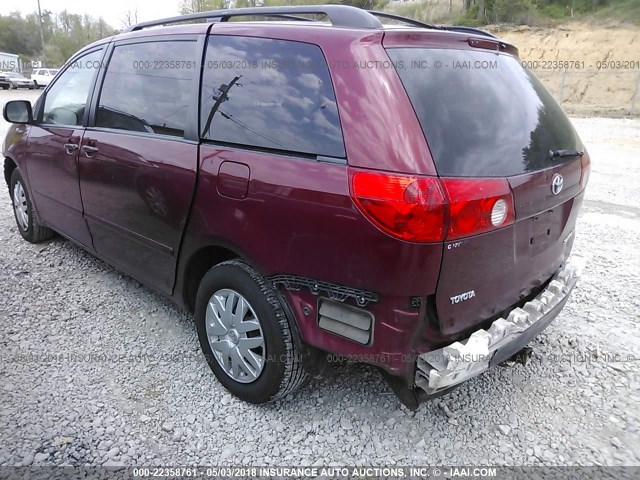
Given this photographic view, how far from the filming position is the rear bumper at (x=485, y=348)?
1975mm

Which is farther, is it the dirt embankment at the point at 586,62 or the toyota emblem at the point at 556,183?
the dirt embankment at the point at 586,62

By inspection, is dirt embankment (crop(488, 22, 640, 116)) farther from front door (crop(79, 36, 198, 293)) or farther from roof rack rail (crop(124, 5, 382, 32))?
front door (crop(79, 36, 198, 293))

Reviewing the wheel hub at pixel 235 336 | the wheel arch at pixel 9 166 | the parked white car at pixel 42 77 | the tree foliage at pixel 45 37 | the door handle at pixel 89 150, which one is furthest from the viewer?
the tree foliage at pixel 45 37

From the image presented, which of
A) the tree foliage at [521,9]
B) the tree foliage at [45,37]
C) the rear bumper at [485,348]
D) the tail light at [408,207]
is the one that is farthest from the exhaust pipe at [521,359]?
the tree foliage at [45,37]

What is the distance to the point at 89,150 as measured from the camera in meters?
3.30

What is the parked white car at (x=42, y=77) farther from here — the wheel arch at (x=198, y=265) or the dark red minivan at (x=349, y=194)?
the wheel arch at (x=198, y=265)

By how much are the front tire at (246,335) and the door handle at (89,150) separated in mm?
1350

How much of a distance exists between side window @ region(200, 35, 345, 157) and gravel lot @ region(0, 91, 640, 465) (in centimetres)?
139

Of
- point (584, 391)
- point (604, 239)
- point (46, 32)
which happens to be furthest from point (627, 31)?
point (46, 32)

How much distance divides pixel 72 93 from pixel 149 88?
1211mm

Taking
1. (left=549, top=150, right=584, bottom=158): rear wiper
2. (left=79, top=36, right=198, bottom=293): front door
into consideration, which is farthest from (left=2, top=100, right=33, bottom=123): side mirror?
(left=549, top=150, right=584, bottom=158): rear wiper

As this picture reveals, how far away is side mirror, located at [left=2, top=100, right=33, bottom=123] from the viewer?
4043 mm

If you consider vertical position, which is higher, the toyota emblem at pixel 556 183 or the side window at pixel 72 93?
the side window at pixel 72 93

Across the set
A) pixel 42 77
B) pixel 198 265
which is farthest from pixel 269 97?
pixel 42 77
